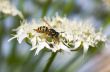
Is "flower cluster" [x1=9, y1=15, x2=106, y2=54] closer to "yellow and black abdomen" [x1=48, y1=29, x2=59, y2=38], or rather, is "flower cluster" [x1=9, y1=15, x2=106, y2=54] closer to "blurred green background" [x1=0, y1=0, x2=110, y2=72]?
"yellow and black abdomen" [x1=48, y1=29, x2=59, y2=38]

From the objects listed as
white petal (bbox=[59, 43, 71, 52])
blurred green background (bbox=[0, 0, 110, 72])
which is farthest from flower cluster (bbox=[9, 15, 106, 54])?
blurred green background (bbox=[0, 0, 110, 72])

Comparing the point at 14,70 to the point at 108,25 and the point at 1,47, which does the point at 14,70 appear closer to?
the point at 1,47

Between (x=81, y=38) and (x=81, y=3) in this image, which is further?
(x=81, y=3)

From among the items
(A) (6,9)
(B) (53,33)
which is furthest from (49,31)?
(A) (6,9)

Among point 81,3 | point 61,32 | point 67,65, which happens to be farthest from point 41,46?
point 81,3

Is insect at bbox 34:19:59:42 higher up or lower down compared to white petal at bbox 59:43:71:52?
higher up

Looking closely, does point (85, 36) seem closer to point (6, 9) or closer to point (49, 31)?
point (49, 31)

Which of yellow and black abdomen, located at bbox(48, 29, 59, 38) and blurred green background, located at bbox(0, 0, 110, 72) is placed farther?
blurred green background, located at bbox(0, 0, 110, 72)
